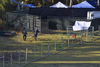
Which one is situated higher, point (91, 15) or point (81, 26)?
point (91, 15)

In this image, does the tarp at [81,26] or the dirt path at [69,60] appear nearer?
the dirt path at [69,60]

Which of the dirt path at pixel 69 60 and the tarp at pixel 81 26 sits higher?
the tarp at pixel 81 26

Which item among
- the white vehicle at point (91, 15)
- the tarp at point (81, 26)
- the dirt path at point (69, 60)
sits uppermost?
the white vehicle at point (91, 15)

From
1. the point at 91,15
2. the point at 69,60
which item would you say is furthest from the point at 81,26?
the point at 69,60

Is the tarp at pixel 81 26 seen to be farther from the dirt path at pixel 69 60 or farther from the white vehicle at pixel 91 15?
the dirt path at pixel 69 60

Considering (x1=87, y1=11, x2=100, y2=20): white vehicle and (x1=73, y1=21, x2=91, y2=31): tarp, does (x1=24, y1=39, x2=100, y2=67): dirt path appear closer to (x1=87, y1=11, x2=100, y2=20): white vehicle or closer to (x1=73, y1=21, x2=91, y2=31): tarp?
(x1=73, y1=21, x2=91, y2=31): tarp

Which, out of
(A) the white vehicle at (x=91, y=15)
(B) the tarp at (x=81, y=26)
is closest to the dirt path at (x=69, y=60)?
(B) the tarp at (x=81, y=26)

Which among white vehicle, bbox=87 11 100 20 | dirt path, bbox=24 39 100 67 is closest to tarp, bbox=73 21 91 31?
white vehicle, bbox=87 11 100 20

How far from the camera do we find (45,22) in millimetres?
32625

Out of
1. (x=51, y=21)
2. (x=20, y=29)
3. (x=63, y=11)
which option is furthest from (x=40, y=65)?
(x=63, y=11)

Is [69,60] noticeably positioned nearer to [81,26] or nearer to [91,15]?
[81,26]

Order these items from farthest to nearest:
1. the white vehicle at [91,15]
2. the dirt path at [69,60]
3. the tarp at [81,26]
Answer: the white vehicle at [91,15] → the tarp at [81,26] → the dirt path at [69,60]

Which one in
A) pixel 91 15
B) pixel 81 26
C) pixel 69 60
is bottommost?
pixel 69 60

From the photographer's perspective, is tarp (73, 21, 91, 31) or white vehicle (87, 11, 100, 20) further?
white vehicle (87, 11, 100, 20)
